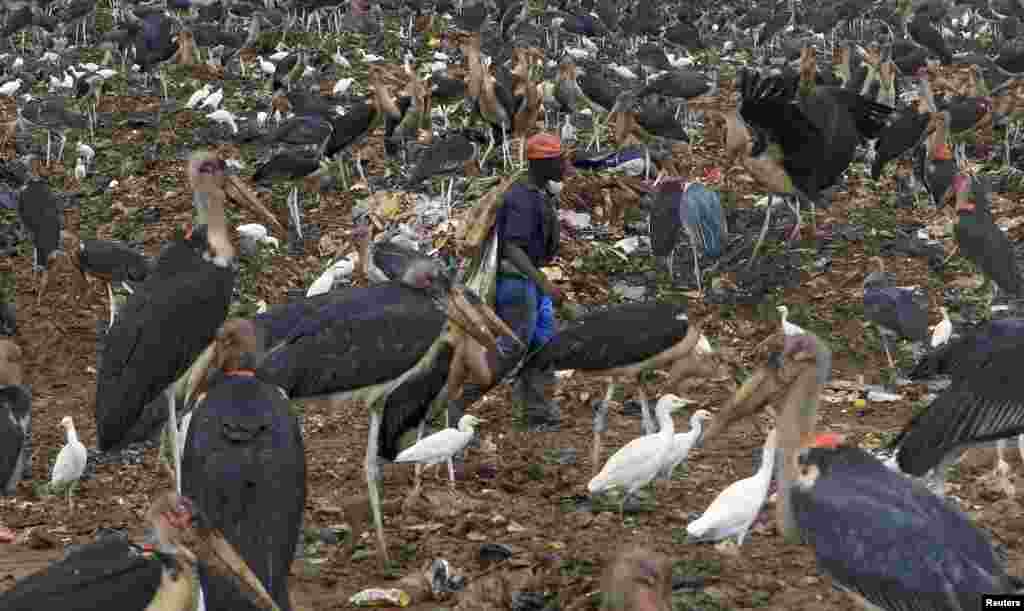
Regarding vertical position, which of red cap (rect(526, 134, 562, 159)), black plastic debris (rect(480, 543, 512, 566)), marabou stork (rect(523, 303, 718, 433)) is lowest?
black plastic debris (rect(480, 543, 512, 566))

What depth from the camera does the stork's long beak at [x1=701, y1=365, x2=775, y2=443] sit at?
598 centimetres

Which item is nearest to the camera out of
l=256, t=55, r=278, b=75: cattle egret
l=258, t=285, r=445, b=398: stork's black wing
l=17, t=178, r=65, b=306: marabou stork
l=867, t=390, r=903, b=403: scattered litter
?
l=258, t=285, r=445, b=398: stork's black wing

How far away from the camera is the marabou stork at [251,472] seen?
524cm

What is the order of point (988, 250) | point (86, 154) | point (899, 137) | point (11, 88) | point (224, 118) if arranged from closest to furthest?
point (988, 250)
point (899, 137)
point (86, 154)
point (224, 118)
point (11, 88)

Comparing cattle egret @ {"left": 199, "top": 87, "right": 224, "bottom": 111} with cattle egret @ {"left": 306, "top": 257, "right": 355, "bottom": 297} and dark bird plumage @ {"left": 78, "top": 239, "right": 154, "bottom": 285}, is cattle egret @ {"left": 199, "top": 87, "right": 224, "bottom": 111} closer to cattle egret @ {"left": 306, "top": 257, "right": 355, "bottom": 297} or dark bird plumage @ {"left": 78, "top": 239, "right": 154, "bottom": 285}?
cattle egret @ {"left": 306, "top": 257, "right": 355, "bottom": 297}

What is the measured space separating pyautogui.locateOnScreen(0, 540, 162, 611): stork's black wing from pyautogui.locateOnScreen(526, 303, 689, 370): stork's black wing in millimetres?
3684

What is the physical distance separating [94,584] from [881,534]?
2.56 meters

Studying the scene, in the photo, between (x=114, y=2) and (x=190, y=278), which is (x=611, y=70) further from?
(x=190, y=278)

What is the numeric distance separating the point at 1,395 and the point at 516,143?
30.9ft

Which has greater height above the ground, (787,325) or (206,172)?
(206,172)

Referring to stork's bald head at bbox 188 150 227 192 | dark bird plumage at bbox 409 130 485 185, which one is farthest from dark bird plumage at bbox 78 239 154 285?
dark bird plumage at bbox 409 130 485 185

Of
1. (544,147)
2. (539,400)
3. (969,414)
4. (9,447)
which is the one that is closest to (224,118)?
(539,400)

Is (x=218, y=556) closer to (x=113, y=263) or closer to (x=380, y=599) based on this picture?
(x=380, y=599)

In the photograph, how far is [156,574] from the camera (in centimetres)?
468
